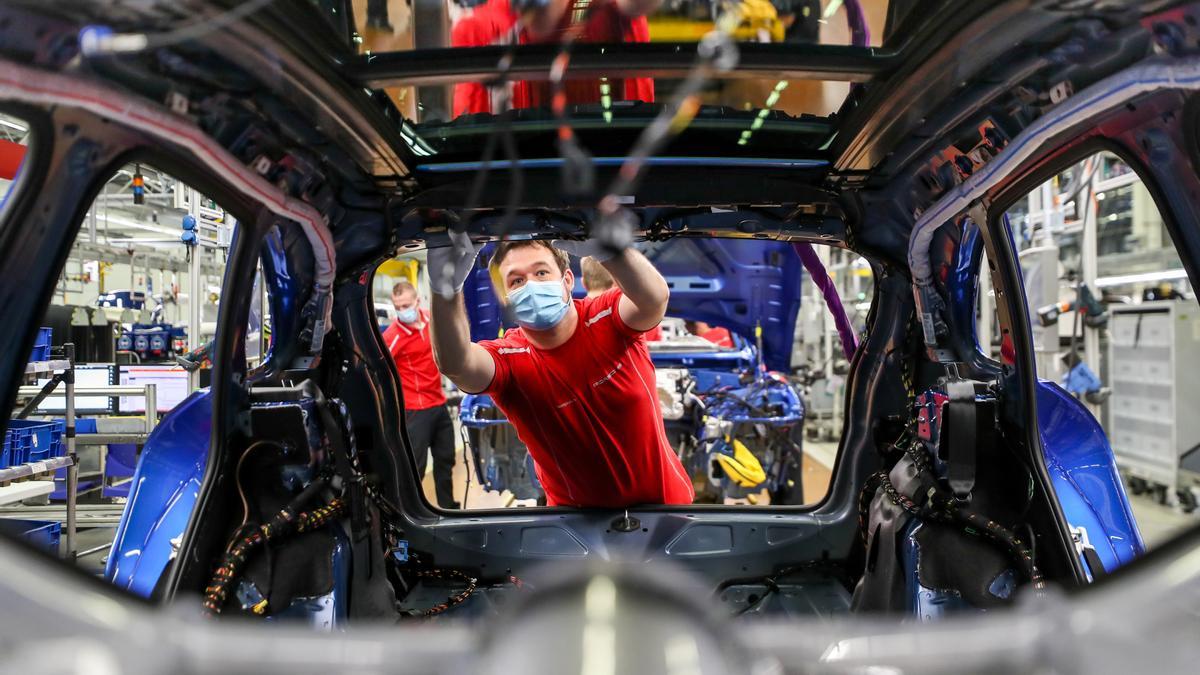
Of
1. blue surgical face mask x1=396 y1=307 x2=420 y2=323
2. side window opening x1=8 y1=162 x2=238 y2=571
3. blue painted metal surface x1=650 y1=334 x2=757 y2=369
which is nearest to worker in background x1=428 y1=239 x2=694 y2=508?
side window opening x1=8 y1=162 x2=238 y2=571

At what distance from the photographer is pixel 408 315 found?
591 cm

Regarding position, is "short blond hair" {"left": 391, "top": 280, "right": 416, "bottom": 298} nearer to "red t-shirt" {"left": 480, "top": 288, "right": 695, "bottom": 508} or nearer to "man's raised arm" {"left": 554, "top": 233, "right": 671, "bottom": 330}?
"red t-shirt" {"left": 480, "top": 288, "right": 695, "bottom": 508}

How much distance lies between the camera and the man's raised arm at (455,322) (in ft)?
6.93

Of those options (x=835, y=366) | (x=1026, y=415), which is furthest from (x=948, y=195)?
(x=835, y=366)

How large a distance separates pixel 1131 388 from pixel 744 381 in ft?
13.8

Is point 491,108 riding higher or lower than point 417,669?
higher

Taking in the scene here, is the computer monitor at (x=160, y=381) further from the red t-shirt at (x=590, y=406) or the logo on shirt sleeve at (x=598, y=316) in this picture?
the logo on shirt sleeve at (x=598, y=316)

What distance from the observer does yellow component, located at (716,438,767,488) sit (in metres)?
4.86

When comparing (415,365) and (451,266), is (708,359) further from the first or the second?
(451,266)

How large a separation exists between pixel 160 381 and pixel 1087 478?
644 cm

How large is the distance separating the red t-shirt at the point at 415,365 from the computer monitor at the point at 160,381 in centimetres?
176

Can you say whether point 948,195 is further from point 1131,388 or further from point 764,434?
point 1131,388

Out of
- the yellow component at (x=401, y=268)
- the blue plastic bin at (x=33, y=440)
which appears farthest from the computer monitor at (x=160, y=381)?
the yellow component at (x=401, y=268)

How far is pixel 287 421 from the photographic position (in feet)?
6.21
